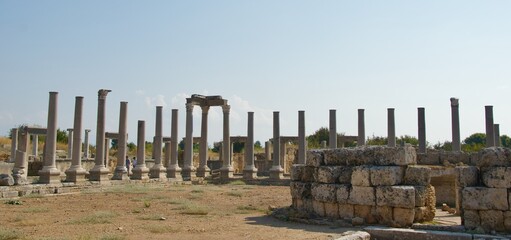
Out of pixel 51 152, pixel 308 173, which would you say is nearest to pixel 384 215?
pixel 308 173

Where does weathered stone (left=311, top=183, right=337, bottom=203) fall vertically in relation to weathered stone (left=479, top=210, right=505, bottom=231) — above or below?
above

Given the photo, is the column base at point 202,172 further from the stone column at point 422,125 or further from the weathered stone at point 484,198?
the weathered stone at point 484,198

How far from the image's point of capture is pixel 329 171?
39.0ft

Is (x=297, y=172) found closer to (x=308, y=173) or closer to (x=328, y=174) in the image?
(x=308, y=173)

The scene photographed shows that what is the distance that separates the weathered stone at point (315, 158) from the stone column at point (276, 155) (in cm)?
1594

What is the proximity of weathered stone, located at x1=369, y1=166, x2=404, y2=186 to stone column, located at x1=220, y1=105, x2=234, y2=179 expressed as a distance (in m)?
19.6

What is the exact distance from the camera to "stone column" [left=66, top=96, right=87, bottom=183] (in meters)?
21.7

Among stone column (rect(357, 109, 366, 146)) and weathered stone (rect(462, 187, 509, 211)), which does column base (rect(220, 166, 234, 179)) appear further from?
A: weathered stone (rect(462, 187, 509, 211))

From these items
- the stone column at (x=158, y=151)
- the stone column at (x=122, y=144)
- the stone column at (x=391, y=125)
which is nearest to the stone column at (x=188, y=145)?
the stone column at (x=158, y=151)

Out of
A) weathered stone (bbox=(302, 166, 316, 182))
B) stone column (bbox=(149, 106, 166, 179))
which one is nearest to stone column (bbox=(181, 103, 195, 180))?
stone column (bbox=(149, 106, 166, 179))

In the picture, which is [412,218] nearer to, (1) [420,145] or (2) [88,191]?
(2) [88,191]

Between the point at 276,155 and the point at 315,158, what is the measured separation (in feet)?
55.2

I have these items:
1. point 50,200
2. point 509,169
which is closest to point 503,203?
point 509,169

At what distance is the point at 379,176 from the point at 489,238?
271cm
